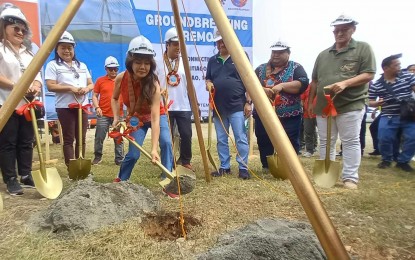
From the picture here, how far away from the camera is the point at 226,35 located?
1661 millimetres

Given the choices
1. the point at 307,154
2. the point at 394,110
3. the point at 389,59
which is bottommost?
the point at 307,154

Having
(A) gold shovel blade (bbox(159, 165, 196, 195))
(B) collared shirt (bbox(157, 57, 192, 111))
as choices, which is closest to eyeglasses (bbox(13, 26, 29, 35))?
(B) collared shirt (bbox(157, 57, 192, 111))

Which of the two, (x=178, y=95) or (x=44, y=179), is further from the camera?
(x=178, y=95)

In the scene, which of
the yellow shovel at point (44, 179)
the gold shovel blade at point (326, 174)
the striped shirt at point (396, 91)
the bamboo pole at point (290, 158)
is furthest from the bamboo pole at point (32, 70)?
the striped shirt at point (396, 91)

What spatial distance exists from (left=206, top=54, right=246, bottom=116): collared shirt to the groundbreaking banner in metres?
0.96

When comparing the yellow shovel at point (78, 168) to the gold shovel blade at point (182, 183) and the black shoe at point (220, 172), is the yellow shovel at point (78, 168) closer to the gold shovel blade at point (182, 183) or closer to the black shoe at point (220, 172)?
the gold shovel blade at point (182, 183)

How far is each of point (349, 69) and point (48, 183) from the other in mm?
3061

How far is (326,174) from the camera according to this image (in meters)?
3.76

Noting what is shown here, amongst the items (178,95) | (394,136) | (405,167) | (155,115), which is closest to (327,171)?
(155,115)

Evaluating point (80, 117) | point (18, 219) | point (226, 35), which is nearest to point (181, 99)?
point (80, 117)

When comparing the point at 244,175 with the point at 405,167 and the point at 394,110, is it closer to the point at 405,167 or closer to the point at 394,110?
the point at 405,167

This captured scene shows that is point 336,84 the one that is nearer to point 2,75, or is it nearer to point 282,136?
point 282,136

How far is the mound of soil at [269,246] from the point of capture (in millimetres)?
1826

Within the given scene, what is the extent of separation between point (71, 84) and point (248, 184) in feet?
7.48
